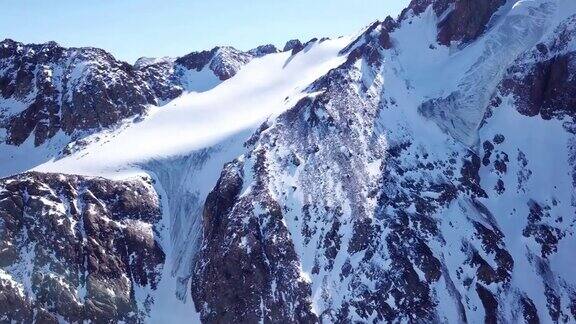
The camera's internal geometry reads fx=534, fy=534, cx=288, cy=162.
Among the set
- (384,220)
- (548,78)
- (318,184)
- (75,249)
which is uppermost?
(75,249)

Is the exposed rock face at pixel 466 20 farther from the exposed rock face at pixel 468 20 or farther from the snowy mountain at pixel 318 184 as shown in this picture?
the snowy mountain at pixel 318 184

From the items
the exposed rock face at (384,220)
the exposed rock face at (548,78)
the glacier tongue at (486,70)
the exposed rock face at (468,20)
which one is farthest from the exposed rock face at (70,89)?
the exposed rock face at (548,78)

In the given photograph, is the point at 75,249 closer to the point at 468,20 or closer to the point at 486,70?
the point at 486,70

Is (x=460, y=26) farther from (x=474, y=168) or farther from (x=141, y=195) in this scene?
(x=141, y=195)

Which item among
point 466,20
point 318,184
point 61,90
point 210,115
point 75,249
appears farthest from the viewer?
point 61,90

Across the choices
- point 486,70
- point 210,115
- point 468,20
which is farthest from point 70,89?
point 468,20

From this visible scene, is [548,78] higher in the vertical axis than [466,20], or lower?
lower

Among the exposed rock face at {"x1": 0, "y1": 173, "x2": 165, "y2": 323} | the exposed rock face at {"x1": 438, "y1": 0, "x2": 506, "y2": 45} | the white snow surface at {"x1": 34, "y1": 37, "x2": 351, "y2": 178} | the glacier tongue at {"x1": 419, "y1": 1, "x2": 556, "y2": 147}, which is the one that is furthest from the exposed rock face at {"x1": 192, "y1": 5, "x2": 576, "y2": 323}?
the exposed rock face at {"x1": 438, "y1": 0, "x2": 506, "y2": 45}
